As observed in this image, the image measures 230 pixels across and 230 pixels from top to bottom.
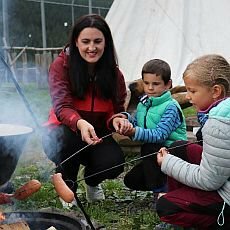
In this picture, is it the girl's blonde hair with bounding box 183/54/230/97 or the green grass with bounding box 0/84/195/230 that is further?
the green grass with bounding box 0/84/195/230

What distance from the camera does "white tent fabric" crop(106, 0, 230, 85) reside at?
658 cm

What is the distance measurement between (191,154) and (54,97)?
35.5 inches

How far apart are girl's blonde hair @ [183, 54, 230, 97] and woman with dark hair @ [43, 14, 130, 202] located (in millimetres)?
696

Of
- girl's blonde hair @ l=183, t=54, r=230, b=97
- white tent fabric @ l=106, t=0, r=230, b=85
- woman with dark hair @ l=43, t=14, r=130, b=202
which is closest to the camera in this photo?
girl's blonde hair @ l=183, t=54, r=230, b=97

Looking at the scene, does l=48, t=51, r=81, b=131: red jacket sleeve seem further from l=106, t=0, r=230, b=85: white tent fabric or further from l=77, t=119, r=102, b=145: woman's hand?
l=106, t=0, r=230, b=85: white tent fabric

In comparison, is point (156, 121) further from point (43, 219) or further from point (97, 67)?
point (43, 219)

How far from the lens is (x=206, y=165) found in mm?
2002

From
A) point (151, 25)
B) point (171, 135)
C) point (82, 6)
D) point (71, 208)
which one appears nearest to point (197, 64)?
point (171, 135)

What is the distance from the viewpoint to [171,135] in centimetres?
279

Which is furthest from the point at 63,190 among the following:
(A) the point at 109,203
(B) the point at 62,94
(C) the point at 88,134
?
(A) the point at 109,203

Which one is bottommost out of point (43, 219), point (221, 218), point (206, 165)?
point (43, 219)

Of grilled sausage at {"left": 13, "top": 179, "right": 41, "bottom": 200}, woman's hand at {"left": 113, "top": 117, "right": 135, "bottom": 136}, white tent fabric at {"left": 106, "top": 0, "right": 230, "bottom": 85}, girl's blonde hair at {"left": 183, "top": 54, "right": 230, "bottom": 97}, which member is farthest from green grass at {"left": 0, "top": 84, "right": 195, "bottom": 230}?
white tent fabric at {"left": 106, "top": 0, "right": 230, "bottom": 85}

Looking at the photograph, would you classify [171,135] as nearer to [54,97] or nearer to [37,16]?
[54,97]

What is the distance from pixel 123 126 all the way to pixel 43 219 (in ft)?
2.10
